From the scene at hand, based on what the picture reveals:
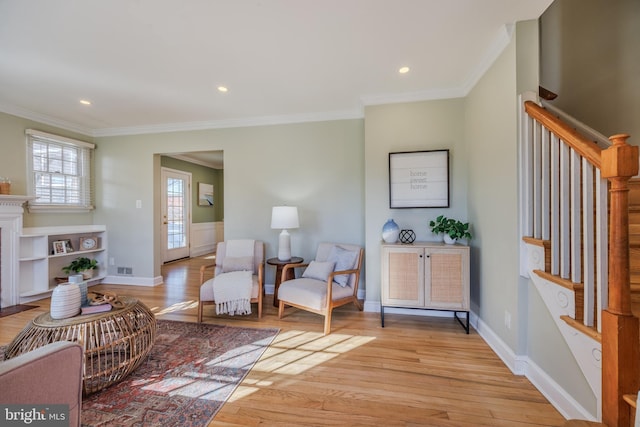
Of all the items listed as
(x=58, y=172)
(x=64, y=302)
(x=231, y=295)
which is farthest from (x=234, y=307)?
(x=58, y=172)

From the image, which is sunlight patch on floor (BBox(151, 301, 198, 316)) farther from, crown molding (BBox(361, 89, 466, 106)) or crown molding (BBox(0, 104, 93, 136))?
crown molding (BBox(361, 89, 466, 106))

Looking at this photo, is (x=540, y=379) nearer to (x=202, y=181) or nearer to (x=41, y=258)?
(x=41, y=258)

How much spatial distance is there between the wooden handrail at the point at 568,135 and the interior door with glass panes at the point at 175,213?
632 cm

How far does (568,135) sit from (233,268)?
321 centimetres

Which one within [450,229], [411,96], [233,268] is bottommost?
[233,268]

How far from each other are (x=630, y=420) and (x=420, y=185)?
7.31ft

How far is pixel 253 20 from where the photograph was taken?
186 centimetres

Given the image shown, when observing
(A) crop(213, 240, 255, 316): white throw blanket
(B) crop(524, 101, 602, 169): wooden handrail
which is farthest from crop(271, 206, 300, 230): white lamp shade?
(B) crop(524, 101, 602, 169): wooden handrail

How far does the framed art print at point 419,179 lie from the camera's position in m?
2.94

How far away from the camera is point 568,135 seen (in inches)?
55.6

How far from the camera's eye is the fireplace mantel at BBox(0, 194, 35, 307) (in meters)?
3.14

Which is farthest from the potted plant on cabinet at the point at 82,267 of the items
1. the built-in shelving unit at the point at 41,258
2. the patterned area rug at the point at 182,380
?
the patterned area rug at the point at 182,380

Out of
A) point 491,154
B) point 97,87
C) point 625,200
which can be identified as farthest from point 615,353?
point 97,87

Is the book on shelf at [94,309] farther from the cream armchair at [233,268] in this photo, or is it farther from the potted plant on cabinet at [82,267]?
the potted plant on cabinet at [82,267]
